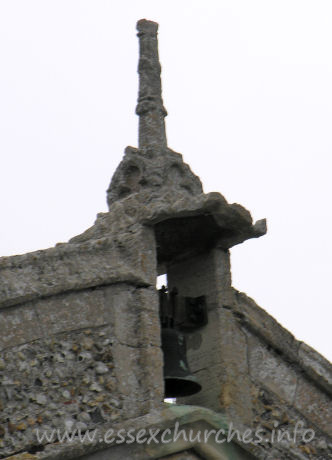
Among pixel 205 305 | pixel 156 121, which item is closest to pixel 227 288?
pixel 205 305

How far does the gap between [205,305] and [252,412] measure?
83cm

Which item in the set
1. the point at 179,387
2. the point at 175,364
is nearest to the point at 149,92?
the point at 175,364

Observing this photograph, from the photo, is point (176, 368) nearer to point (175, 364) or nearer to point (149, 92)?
point (175, 364)

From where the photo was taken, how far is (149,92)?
16.8m

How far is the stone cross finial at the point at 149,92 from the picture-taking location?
16578 mm

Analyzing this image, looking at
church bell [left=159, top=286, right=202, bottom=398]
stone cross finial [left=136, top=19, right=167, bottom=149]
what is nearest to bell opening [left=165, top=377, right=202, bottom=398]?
church bell [left=159, top=286, right=202, bottom=398]

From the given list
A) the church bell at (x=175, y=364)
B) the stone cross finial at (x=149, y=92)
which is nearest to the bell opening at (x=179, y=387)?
the church bell at (x=175, y=364)

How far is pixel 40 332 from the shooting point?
15.4 meters

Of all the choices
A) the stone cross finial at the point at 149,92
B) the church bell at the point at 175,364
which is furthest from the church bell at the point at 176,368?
the stone cross finial at the point at 149,92

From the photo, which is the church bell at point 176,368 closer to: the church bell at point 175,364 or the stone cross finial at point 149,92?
the church bell at point 175,364

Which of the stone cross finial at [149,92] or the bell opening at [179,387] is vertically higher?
the stone cross finial at [149,92]

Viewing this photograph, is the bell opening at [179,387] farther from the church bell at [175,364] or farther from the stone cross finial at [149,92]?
the stone cross finial at [149,92]

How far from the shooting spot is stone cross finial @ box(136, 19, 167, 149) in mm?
16578

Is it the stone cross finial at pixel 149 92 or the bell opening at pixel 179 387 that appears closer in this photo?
the bell opening at pixel 179 387
